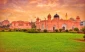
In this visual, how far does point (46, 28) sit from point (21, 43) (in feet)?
1.96

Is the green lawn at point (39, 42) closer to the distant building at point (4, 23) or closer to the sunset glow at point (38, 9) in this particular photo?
the distant building at point (4, 23)

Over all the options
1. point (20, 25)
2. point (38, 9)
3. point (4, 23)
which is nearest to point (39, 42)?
point (20, 25)

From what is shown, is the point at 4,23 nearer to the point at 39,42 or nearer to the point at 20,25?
the point at 20,25

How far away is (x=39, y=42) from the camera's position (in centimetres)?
378

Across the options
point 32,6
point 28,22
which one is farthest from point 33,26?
point 32,6

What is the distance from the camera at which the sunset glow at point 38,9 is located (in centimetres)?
378

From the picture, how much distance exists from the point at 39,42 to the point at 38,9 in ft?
2.15

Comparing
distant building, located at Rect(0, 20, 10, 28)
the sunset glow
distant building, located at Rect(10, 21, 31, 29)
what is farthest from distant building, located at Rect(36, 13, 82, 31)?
distant building, located at Rect(0, 20, 10, 28)

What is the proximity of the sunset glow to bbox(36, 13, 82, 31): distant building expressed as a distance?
81 millimetres

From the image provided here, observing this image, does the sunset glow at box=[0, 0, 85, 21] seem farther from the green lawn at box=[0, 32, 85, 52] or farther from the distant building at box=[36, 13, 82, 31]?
the green lawn at box=[0, 32, 85, 52]

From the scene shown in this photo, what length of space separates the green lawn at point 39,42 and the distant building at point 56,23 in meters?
0.15

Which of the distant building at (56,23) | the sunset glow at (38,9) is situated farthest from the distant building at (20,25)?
the distant building at (56,23)

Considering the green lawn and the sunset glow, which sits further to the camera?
the sunset glow

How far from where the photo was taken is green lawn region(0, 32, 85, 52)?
3.67 meters
